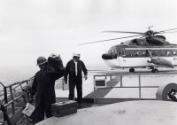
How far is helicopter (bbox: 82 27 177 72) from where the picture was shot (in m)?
26.6

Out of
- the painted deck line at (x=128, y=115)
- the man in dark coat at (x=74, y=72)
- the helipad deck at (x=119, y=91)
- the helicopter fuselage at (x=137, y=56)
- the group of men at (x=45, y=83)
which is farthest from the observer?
the helicopter fuselage at (x=137, y=56)

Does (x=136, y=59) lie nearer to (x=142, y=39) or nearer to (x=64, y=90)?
(x=142, y=39)

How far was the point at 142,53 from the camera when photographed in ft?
89.6

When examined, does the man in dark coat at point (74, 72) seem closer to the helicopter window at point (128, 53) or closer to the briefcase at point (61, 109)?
the briefcase at point (61, 109)

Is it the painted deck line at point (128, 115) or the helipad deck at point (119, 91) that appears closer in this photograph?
the painted deck line at point (128, 115)

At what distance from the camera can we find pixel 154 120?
4332 millimetres

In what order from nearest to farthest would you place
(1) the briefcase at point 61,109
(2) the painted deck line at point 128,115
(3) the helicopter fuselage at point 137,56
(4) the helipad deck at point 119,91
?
(2) the painted deck line at point 128,115 → (1) the briefcase at point 61,109 → (4) the helipad deck at point 119,91 → (3) the helicopter fuselage at point 137,56

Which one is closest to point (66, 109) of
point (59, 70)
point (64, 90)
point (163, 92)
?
point (59, 70)

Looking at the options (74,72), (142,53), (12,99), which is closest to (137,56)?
(142,53)

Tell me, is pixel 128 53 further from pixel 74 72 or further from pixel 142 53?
pixel 74 72

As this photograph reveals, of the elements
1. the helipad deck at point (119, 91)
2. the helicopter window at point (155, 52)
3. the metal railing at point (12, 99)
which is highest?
→ the helicopter window at point (155, 52)

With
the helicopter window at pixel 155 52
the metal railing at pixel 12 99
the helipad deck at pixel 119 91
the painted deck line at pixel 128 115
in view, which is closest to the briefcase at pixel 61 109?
the painted deck line at pixel 128 115

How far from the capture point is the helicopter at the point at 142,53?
2662 cm

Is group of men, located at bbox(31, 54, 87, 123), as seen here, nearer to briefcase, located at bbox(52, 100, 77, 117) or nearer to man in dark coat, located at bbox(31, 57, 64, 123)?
man in dark coat, located at bbox(31, 57, 64, 123)
